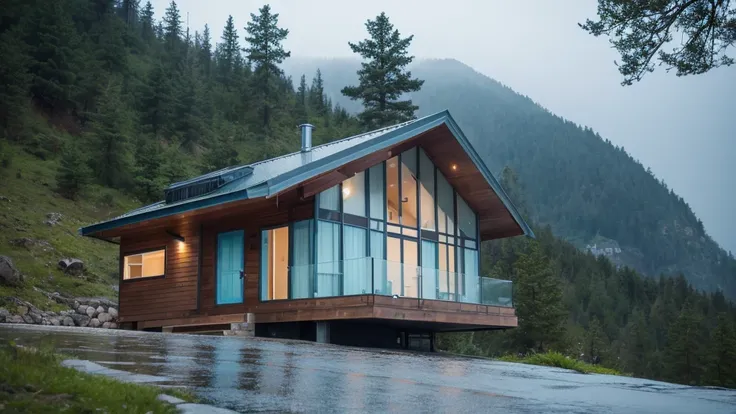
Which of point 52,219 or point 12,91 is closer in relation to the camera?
point 52,219

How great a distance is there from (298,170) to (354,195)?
3183 mm

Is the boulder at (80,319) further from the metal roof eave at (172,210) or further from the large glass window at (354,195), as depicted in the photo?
the large glass window at (354,195)

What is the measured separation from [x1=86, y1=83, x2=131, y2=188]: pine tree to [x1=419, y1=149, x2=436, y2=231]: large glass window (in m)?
20.7

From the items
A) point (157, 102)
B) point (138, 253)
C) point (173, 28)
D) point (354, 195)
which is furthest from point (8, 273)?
point (173, 28)

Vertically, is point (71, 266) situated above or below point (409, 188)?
below

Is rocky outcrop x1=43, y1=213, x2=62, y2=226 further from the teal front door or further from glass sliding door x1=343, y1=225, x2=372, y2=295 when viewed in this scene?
glass sliding door x1=343, y1=225, x2=372, y2=295

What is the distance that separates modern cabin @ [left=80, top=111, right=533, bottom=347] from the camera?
62.1 feet

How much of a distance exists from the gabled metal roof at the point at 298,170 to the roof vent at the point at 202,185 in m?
0.14

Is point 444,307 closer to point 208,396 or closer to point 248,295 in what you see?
point 248,295

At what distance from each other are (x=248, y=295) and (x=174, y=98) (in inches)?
1389

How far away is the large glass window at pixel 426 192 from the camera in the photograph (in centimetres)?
2297

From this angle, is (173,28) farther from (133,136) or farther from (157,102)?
(133,136)

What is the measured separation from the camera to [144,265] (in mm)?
23422

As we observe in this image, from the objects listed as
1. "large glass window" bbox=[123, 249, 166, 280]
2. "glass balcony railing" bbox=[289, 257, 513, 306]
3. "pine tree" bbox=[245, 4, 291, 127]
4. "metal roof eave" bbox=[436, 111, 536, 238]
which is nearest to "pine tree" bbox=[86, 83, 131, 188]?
"large glass window" bbox=[123, 249, 166, 280]
